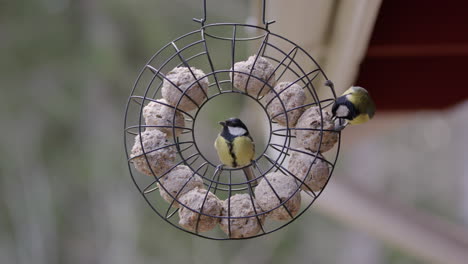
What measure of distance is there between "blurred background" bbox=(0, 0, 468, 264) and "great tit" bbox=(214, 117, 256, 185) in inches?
30.8

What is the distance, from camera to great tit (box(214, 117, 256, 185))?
918 mm

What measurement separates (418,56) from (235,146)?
2.64ft

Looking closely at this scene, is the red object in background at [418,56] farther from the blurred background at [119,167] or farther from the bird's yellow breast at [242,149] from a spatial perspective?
the bird's yellow breast at [242,149]

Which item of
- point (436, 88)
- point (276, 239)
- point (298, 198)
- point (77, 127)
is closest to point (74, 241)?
point (77, 127)

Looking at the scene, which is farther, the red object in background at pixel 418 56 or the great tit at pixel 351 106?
the red object in background at pixel 418 56

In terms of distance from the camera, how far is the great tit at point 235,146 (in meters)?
0.92

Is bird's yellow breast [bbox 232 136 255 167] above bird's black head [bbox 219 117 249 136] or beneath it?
beneath

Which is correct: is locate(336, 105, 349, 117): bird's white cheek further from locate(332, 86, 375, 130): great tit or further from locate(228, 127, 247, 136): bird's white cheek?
locate(228, 127, 247, 136): bird's white cheek

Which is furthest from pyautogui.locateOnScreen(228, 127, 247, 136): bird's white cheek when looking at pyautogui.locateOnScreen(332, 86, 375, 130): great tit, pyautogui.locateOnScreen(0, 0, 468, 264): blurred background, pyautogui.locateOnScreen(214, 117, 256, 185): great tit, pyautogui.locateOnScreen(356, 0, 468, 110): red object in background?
pyautogui.locateOnScreen(0, 0, 468, 264): blurred background

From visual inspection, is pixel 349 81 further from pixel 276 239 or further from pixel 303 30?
pixel 276 239

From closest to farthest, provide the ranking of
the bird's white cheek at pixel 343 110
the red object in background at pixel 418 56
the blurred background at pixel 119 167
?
the bird's white cheek at pixel 343 110 < the red object in background at pixel 418 56 < the blurred background at pixel 119 167

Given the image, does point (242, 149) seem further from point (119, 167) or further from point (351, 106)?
point (119, 167)

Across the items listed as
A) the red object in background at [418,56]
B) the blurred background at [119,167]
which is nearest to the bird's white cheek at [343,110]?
the red object in background at [418,56]

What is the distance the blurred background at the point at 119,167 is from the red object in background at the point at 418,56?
0.05 ft
